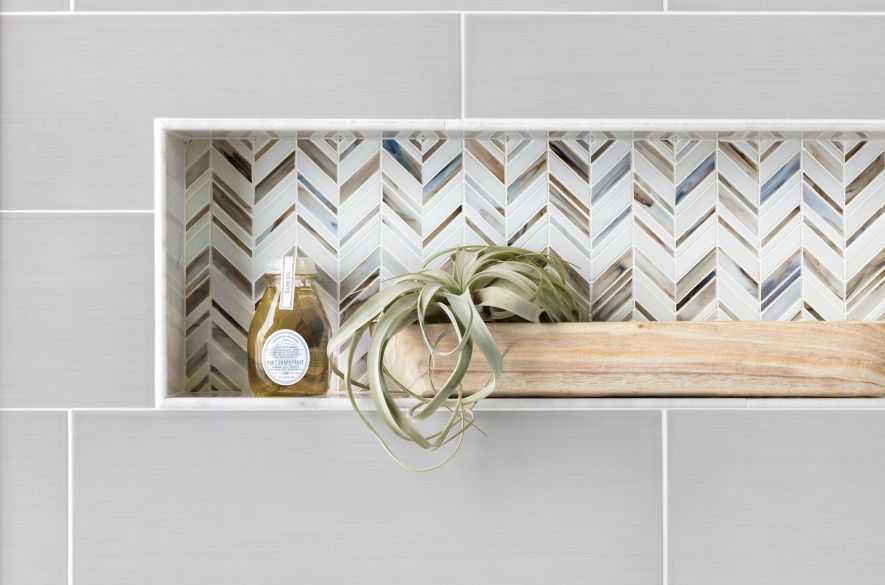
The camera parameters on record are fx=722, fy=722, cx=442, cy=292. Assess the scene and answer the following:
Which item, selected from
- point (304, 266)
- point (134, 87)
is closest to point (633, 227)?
point (304, 266)

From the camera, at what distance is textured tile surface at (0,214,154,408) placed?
0.83 m

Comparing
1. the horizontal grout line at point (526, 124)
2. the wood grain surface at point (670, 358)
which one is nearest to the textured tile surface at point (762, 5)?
the horizontal grout line at point (526, 124)

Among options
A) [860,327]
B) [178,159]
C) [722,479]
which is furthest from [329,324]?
[860,327]

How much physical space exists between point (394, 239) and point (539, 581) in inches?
17.4

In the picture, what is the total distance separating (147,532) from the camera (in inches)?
32.6

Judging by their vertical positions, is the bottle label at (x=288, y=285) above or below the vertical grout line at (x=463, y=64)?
below

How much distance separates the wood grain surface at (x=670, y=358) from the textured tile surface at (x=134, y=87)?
0.94 feet

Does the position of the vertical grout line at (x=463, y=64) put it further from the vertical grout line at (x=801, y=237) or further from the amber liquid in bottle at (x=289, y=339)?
the vertical grout line at (x=801, y=237)

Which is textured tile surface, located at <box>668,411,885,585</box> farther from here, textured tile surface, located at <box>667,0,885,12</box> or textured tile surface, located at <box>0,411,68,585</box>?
textured tile surface, located at <box>0,411,68,585</box>

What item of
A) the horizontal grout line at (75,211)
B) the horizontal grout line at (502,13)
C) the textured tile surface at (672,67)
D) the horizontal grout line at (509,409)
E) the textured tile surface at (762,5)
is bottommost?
the horizontal grout line at (509,409)

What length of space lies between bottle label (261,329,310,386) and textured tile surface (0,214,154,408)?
146 mm

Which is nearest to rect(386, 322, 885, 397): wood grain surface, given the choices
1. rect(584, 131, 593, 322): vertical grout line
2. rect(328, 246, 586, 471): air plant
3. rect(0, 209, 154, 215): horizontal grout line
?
rect(328, 246, 586, 471): air plant

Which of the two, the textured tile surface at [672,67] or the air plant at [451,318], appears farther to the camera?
the textured tile surface at [672,67]

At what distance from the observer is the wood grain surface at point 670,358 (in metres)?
0.78
